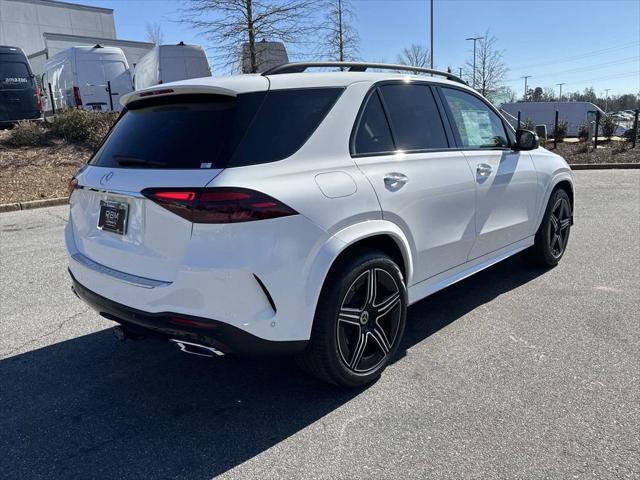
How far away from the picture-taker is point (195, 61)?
15.5 meters

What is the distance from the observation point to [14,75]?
15.4m

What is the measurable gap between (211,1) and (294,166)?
13323mm

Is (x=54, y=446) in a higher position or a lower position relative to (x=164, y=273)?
lower

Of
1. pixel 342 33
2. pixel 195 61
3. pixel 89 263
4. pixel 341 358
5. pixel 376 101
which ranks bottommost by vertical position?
pixel 341 358

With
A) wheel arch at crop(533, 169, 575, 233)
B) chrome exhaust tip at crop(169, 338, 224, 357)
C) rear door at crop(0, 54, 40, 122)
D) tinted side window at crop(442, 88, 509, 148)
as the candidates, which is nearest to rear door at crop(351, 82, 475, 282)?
tinted side window at crop(442, 88, 509, 148)

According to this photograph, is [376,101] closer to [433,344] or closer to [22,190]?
[433,344]

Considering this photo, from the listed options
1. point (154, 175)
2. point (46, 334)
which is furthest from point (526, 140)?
point (46, 334)

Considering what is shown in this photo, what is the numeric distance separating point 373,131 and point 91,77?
16398 mm

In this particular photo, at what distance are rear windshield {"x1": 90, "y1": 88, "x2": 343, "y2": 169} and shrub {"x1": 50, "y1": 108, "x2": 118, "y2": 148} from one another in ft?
37.0

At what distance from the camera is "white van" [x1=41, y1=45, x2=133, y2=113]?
16750 millimetres

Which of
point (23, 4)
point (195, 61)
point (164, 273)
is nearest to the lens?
point (164, 273)

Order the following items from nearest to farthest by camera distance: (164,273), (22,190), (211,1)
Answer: (164,273) < (22,190) < (211,1)

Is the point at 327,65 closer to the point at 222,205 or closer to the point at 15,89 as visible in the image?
the point at 222,205

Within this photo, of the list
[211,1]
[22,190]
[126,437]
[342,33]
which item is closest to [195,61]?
[211,1]
